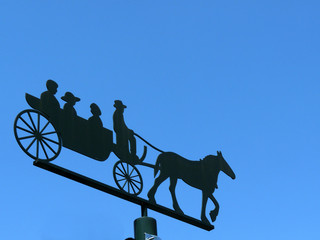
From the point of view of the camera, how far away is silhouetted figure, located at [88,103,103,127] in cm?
583

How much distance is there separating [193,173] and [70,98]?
1734 mm

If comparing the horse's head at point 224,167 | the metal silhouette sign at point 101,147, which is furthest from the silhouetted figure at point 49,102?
the horse's head at point 224,167

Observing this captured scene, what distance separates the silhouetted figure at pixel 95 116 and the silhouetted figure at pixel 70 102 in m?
0.19

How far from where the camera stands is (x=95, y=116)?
5.96 metres

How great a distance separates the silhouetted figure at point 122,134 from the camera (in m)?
5.82

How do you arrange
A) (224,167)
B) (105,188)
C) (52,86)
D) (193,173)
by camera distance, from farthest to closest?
(224,167) < (193,173) < (52,86) < (105,188)

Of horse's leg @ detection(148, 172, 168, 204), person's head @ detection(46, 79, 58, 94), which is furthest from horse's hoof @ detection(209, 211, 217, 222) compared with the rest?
person's head @ detection(46, 79, 58, 94)

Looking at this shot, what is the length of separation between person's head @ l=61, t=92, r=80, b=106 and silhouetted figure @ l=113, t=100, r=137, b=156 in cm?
44

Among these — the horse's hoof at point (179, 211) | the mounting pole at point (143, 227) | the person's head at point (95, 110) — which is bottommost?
the mounting pole at point (143, 227)

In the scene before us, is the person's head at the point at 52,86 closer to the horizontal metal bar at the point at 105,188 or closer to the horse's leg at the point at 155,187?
the horizontal metal bar at the point at 105,188

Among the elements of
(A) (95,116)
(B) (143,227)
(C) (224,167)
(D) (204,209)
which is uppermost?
(C) (224,167)

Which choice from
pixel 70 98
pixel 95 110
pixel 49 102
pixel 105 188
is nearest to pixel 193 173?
pixel 95 110

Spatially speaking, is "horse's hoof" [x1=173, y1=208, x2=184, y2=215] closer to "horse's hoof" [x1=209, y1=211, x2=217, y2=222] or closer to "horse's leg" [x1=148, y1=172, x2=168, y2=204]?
"horse's leg" [x1=148, y1=172, x2=168, y2=204]

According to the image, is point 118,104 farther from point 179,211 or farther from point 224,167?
point 224,167
